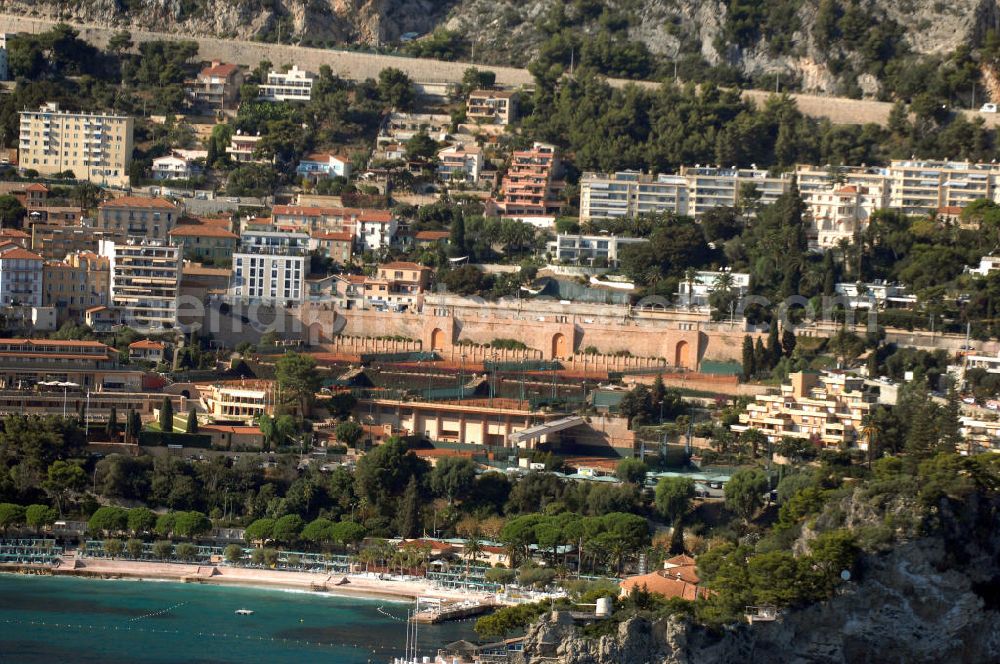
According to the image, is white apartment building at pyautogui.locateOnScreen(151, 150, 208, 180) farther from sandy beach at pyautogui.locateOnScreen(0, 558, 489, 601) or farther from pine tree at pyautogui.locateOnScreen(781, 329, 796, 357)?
sandy beach at pyautogui.locateOnScreen(0, 558, 489, 601)

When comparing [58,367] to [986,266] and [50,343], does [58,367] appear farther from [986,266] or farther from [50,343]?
[986,266]

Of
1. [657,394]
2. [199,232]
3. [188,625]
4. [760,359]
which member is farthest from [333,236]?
[188,625]

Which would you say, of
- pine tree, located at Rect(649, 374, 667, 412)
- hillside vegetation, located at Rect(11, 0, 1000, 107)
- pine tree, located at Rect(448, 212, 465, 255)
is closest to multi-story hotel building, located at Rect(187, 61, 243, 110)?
hillside vegetation, located at Rect(11, 0, 1000, 107)

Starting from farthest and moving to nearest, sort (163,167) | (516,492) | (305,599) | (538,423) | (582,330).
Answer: (163,167)
(582,330)
(538,423)
(516,492)
(305,599)

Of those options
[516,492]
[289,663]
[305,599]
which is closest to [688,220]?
[516,492]

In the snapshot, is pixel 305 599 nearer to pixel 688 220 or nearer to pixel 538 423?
pixel 538 423
